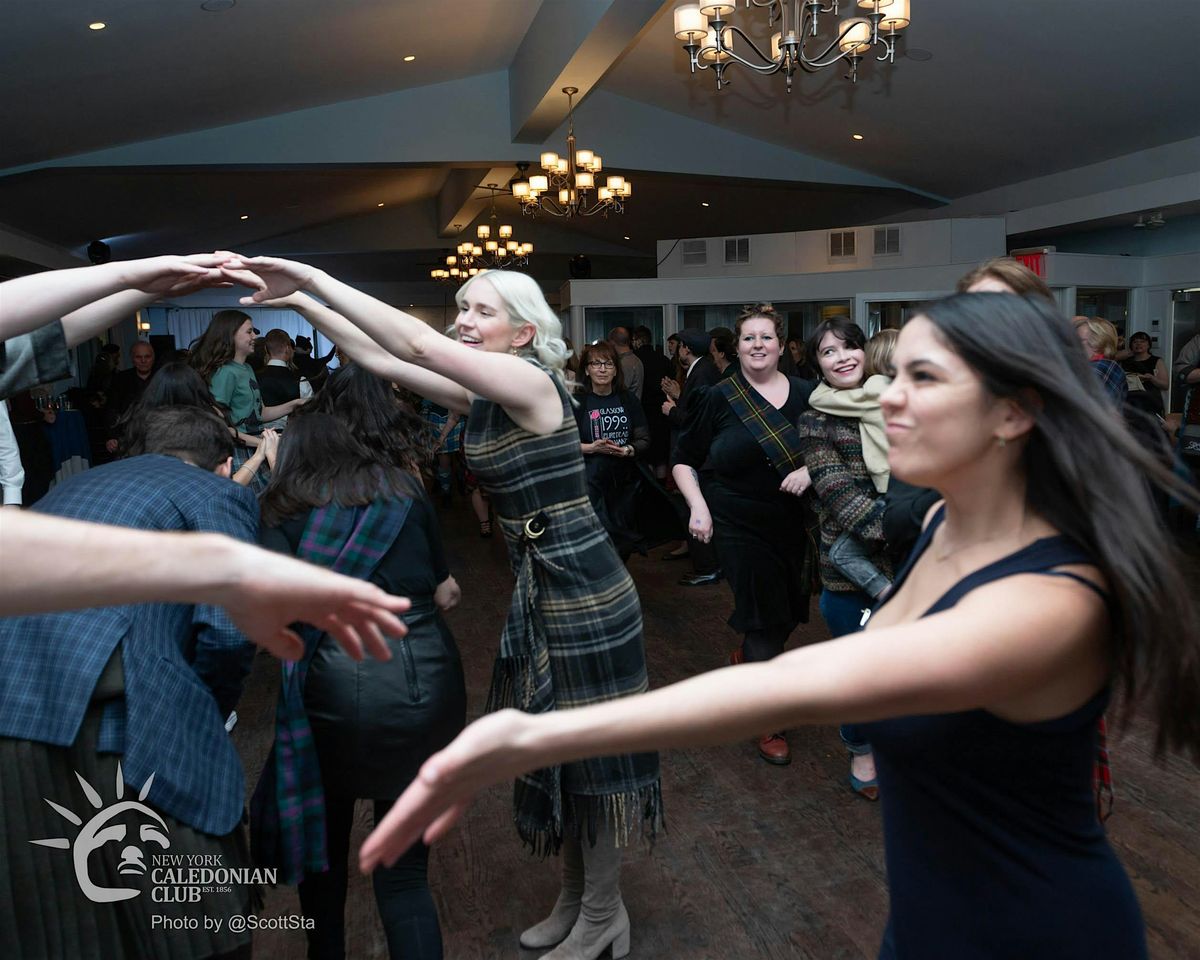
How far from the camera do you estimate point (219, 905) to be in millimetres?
1584

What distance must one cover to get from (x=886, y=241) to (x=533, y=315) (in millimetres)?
10755

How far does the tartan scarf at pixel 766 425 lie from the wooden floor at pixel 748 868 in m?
1.05

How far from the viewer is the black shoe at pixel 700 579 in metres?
5.80

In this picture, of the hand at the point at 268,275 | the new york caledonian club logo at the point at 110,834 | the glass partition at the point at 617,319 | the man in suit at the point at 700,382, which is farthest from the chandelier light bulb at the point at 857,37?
the glass partition at the point at 617,319

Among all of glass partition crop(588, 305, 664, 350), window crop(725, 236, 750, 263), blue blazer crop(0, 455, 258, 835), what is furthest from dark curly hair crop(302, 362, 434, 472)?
window crop(725, 236, 750, 263)

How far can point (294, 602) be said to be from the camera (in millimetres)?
835

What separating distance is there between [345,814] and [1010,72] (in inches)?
337

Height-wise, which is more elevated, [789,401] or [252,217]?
[252,217]

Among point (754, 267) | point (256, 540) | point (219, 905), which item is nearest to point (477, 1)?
point (754, 267)

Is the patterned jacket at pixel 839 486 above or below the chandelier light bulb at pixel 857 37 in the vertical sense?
below

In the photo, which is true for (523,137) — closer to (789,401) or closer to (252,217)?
(252,217)

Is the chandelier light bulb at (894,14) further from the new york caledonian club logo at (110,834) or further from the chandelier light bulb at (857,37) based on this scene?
the new york caledonian club logo at (110,834)

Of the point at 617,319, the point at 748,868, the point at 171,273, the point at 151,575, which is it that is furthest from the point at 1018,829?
the point at 617,319

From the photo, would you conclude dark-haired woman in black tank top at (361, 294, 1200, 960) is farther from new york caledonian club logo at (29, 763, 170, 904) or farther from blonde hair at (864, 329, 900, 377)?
blonde hair at (864, 329, 900, 377)
